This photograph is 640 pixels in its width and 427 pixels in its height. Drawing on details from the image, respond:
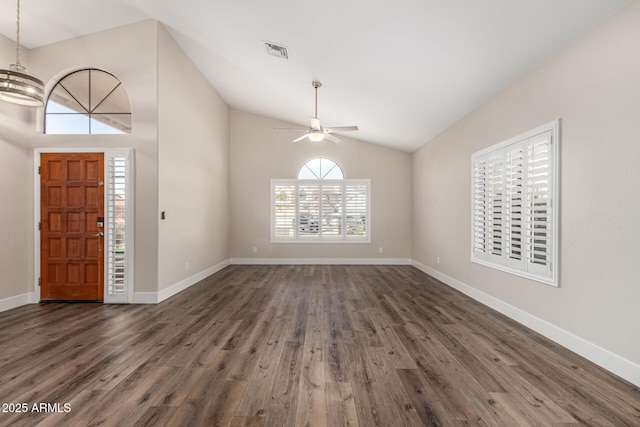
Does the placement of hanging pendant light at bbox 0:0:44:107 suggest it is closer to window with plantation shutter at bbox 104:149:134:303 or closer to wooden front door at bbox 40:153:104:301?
window with plantation shutter at bbox 104:149:134:303

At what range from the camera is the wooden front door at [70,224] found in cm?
406

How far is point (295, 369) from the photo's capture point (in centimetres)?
226

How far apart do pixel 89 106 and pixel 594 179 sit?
6196 mm

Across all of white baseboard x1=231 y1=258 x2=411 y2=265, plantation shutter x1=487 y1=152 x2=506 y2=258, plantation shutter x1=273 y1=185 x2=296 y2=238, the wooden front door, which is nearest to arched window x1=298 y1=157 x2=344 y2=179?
plantation shutter x1=273 y1=185 x2=296 y2=238

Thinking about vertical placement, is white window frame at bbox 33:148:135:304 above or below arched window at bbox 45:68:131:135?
below

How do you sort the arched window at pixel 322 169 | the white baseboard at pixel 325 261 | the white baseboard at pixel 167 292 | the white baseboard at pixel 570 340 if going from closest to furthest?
the white baseboard at pixel 570 340 < the white baseboard at pixel 167 292 < the white baseboard at pixel 325 261 < the arched window at pixel 322 169

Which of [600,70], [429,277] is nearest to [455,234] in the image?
[429,277]

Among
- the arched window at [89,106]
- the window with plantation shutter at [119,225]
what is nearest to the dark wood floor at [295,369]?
the window with plantation shutter at [119,225]

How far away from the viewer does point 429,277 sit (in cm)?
580

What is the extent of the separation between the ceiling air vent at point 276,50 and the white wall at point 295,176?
10.4 feet

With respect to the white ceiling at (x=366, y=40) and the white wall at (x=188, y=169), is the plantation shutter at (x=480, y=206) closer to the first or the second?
the white ceiling at (x=366, y=40)

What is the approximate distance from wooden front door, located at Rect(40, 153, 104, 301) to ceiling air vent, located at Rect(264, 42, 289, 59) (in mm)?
2842

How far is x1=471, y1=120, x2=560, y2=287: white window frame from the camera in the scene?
2863mm

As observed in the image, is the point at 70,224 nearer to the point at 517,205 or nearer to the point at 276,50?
the point at 276,50
